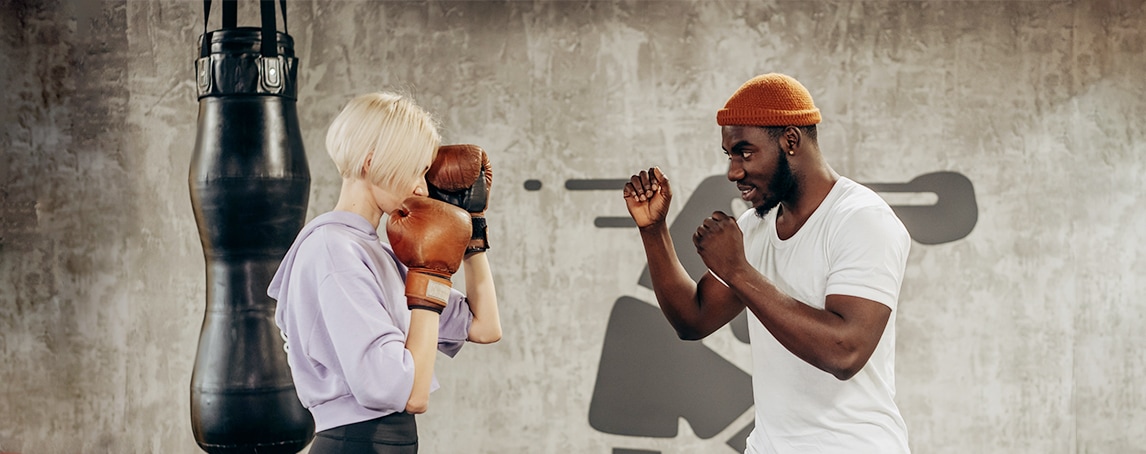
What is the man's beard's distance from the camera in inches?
74.8

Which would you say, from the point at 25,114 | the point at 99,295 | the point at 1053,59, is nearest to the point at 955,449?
the point at 1053,59

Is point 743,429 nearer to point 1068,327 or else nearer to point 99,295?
point 1068,327

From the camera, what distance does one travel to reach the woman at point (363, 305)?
5.27 ft

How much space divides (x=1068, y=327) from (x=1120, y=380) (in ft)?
1.03

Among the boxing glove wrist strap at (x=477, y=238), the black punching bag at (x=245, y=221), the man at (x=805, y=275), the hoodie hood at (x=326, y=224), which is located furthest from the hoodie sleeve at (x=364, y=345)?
the black punching bag at (x=245, y=221)

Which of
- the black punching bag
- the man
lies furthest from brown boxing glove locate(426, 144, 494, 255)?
the black punching bag

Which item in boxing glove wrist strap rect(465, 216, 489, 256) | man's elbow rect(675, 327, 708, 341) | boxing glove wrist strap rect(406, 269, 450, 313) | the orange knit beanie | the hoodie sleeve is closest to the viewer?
the hoodie sleeve

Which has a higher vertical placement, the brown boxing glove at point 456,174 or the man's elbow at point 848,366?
the brown boxing glove at point 456,174

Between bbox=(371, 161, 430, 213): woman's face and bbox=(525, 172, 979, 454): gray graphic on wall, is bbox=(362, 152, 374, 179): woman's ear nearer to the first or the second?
bbox=(371, 161, 430, 213): woman's face

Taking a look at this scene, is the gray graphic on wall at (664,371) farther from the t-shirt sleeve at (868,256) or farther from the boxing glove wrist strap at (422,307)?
the boxing glove wrist strap at (422,307)

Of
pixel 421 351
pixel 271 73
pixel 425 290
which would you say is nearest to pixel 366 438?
pixel 421 351

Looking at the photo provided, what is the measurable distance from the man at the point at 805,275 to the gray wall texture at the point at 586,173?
6.64ft

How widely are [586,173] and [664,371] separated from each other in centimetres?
99

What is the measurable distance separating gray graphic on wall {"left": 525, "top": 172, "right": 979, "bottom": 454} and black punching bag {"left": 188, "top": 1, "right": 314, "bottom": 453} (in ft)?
4.92
